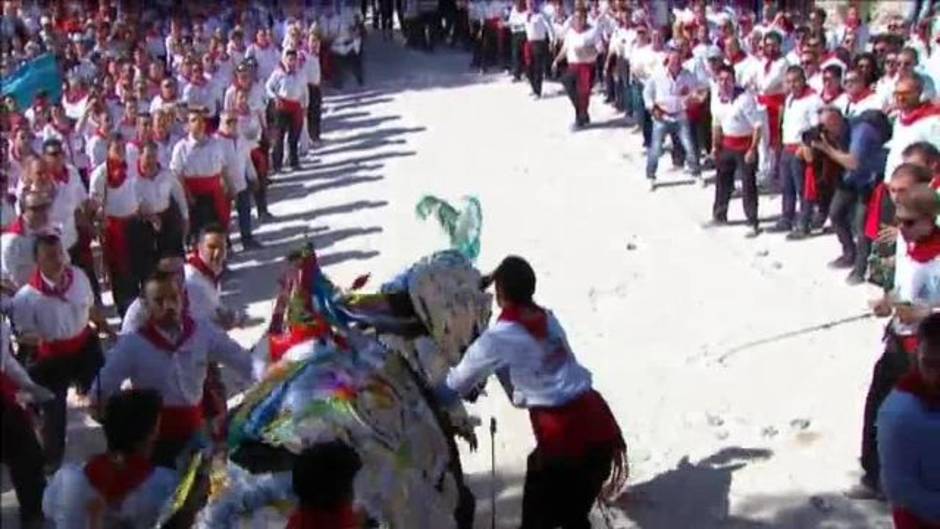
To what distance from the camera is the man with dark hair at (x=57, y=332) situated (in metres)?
6.79

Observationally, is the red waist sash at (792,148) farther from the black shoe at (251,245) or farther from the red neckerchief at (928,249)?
the red neckerchief at (928,249)

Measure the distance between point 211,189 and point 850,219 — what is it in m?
4.97

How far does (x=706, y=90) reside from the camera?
13812 mm

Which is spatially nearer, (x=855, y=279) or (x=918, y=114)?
(x=918, y=114)

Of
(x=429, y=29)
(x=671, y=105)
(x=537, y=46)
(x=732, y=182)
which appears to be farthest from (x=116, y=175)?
(x=429, y=29)

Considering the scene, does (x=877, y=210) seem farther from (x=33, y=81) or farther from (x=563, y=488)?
(x=33, y=81)

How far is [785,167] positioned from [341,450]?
8085mm

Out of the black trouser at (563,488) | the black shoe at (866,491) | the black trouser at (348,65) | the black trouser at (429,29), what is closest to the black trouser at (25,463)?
the black trouser at (563,488)

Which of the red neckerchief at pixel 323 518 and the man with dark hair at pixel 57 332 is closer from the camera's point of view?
the red neckerchief at pixel 323 518

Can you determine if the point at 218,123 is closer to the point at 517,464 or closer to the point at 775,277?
the point at 775,277

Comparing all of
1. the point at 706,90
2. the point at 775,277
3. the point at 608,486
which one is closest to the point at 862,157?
the point at 775,277

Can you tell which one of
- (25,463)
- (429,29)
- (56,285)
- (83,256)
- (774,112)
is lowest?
(429,29)

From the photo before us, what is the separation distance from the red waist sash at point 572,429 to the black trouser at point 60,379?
2.43 m

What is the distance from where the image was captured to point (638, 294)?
10570 mm
